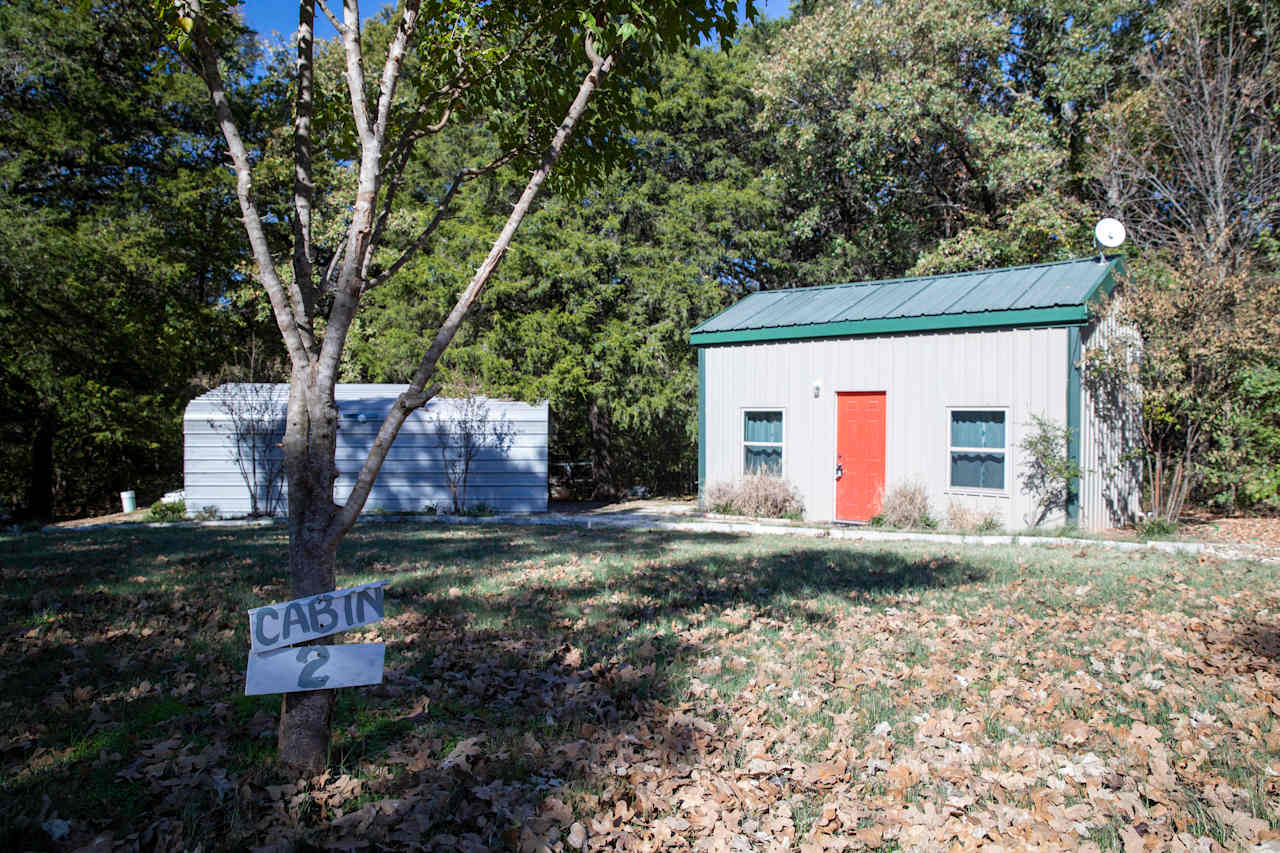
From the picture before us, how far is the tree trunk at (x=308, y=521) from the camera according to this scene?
2.93m

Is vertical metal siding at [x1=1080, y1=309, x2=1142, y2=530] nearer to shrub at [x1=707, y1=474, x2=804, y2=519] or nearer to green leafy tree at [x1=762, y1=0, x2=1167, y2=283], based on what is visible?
shrub at [x1=707, y1=474, x2=804, y2=519]

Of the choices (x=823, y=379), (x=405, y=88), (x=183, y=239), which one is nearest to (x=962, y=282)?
(x=823, y=379)

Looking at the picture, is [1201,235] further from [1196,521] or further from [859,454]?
[859,454]

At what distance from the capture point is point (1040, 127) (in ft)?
57.0

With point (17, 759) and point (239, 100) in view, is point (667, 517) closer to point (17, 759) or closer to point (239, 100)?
point (17, 759)

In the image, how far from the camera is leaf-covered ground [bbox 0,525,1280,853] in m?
2.79

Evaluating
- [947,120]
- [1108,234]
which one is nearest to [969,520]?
[1108,234]

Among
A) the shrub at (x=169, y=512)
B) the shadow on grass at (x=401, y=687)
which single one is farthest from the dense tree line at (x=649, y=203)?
the shadow on grass at (x=401, y=687)

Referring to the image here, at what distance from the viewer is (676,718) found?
3.72 meters

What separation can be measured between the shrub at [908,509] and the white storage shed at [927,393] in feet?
0.88

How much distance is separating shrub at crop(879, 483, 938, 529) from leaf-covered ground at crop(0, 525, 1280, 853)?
4.59 m

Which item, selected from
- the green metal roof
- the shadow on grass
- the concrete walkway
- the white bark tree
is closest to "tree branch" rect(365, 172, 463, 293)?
the white bark tree

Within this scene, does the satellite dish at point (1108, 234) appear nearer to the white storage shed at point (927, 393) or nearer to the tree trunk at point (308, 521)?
the white storage shed at point (927, 393)

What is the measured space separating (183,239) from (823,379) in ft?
48.9
